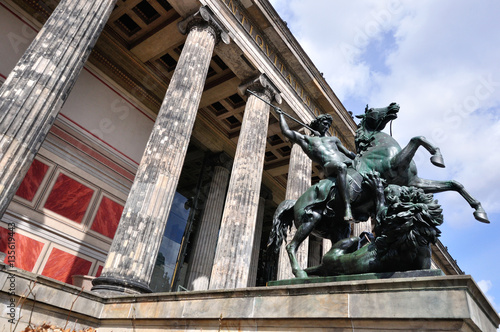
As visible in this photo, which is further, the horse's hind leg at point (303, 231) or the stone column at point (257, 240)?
the stone column at point (257, 240)

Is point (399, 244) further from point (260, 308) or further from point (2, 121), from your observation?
point (2, 121)

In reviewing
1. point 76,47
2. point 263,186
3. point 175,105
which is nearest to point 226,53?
point 175,105

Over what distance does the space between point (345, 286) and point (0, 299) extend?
4931 millimetres

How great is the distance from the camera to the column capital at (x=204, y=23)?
36.9 feet

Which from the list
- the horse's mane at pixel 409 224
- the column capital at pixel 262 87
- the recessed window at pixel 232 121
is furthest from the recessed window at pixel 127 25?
the horse's mane at pixel 409 224

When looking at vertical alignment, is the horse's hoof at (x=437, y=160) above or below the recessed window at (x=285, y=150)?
below

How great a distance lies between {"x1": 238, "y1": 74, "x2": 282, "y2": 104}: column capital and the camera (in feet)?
43.5

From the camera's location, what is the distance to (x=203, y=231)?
15977 mm

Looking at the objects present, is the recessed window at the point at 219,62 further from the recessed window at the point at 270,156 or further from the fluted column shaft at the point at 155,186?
the recessed window at the point at 270,156

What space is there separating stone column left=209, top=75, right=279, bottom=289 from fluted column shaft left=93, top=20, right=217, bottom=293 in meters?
2.44

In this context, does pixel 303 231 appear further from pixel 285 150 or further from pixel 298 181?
pixel 285 150

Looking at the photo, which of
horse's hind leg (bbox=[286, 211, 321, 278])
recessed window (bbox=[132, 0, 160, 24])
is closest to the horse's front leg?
horse's hind leg (bbox=[286, 211, 321, 278])

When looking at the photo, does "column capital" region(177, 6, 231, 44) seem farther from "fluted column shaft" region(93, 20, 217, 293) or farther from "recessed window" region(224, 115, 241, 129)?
"recessed window" region(224, 115, 241, 129)

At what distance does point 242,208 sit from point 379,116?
5.88 meters
